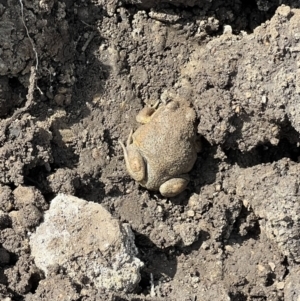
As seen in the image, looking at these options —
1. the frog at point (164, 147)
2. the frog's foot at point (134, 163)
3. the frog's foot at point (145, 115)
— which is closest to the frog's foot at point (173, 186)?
the frog at point (164, 147)

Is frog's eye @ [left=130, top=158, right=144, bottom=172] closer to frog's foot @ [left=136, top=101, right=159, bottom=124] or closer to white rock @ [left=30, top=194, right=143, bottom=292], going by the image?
frog's foot @ [left=136, top=101, right=159, bottom=124]

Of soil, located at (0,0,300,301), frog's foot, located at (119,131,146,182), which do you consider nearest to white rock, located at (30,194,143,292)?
soil, located at (0,0,300,301)

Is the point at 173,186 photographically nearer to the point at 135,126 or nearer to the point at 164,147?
the point at 164,147

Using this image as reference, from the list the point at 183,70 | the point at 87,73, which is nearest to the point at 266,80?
the point at 183,70

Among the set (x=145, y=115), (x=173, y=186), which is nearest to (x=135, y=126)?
(x=145, y=115)

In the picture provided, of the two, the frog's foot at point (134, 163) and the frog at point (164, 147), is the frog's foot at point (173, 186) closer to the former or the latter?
the frog at point (164, 147)

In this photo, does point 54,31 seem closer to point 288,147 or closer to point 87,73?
point 87,73
